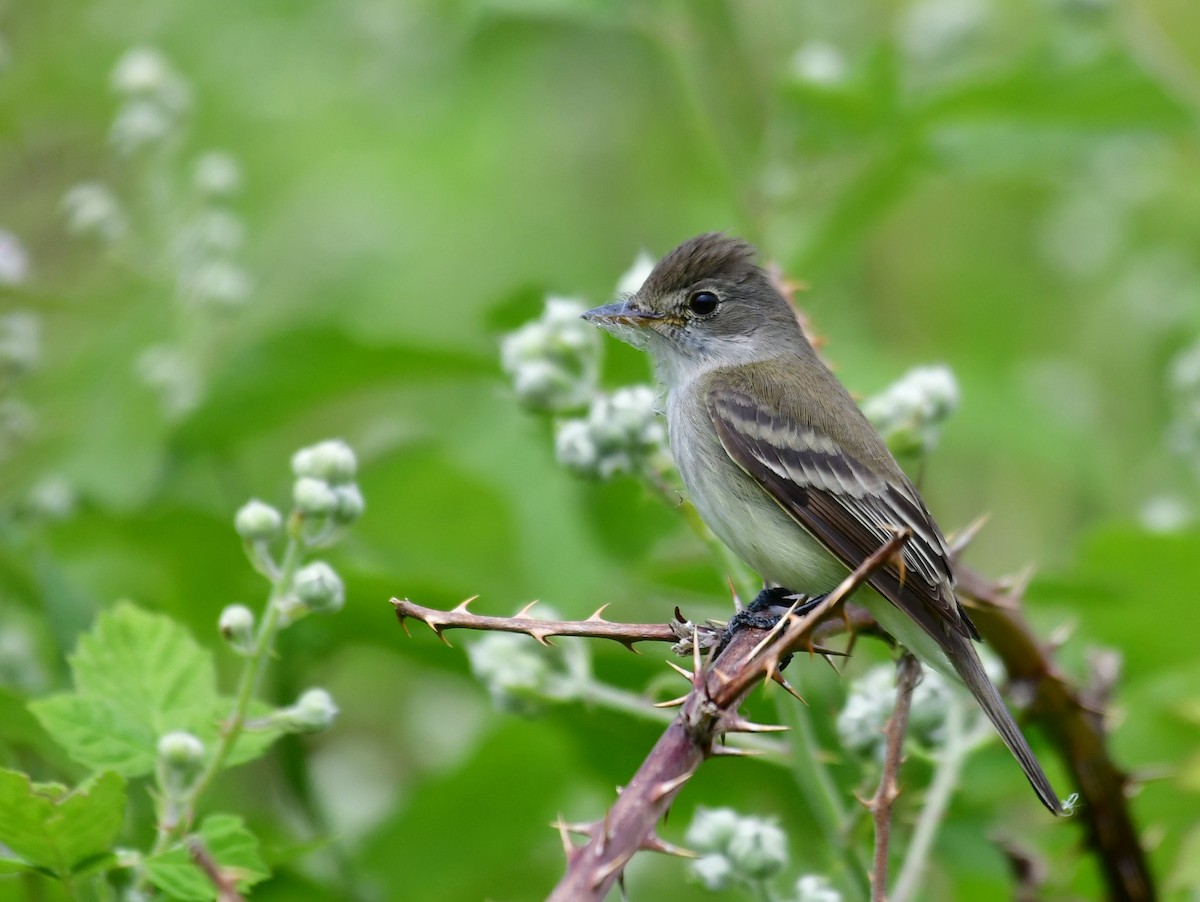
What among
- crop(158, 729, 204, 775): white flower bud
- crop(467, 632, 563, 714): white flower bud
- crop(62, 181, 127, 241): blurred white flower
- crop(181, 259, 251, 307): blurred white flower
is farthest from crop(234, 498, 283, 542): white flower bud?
crop(62, 181, 127, 241): blurred white flower

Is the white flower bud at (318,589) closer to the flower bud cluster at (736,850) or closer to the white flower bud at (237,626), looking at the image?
the white flower bud at (237,626)

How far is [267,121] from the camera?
7.81m

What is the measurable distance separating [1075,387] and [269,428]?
4441 millimetres

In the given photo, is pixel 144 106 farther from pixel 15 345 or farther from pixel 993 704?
pixel 993 704

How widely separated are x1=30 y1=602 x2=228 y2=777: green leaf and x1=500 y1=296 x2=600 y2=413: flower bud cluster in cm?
97

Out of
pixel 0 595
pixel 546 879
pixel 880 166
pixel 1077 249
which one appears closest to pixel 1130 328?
pixel 1077 249

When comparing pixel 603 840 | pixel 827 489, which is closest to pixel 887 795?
pixel 603 840

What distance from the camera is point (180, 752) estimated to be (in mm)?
2814

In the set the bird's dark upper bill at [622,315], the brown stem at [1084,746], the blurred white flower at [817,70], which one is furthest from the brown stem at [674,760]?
the blurred white flower at [817,70]

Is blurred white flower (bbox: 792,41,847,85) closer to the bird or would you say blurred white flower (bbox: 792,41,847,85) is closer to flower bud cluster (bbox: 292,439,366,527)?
the bird

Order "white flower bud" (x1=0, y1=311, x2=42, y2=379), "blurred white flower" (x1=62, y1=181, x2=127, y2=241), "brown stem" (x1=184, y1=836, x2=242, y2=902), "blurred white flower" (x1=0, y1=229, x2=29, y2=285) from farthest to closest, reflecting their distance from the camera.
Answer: "blurred white flower" (x1=62, y1=181, x2=127, y2=241)
"white flower bud" (x1=0, y1=311, x2=42, y2=379)
"blurred white flower" (x1=0, y1=229, x2=29, y2=285)
"brown stem" (x1=184, y1=836, x2=242, y2=902)

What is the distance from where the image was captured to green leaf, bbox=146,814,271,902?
2.63m

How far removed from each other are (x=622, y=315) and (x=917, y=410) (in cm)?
110

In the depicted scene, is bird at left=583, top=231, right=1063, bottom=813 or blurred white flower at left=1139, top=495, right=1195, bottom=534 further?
blurred white flower at left=1139, top=495, right=1195, bottom=534
